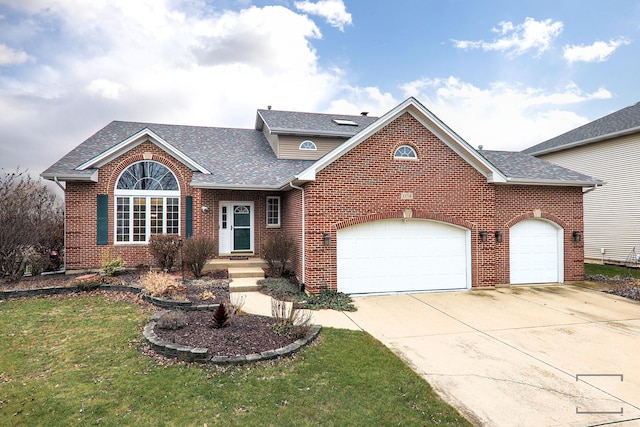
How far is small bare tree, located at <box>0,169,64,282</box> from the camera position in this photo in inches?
403

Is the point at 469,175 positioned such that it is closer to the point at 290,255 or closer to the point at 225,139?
the point at 290,255

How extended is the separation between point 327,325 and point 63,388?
441 cm

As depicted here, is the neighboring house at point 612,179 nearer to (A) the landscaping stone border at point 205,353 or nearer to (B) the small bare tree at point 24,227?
(A) the landscaping stone border at point 205,353

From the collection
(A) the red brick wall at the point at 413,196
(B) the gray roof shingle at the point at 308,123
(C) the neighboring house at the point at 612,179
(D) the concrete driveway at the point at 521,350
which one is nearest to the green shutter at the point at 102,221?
(B) the gray roof shingle at the point at 308,123

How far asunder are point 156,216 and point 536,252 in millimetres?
13767

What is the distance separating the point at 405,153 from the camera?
10141mm

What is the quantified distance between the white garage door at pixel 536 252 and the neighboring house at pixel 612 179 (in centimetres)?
672

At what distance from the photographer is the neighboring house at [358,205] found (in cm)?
974

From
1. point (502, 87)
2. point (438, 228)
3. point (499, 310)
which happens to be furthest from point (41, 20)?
point (502, 87)

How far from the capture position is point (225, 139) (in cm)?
1627

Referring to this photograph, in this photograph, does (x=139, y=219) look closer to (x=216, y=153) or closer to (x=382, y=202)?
(x=216, y=153)

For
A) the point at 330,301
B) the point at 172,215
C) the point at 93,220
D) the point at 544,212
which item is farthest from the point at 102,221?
the point at 544,212

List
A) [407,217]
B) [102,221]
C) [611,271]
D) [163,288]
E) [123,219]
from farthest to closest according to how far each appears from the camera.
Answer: [611,271], [123,219], [102,221], [407,217], [163,288]

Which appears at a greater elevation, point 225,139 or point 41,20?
point 41,20
